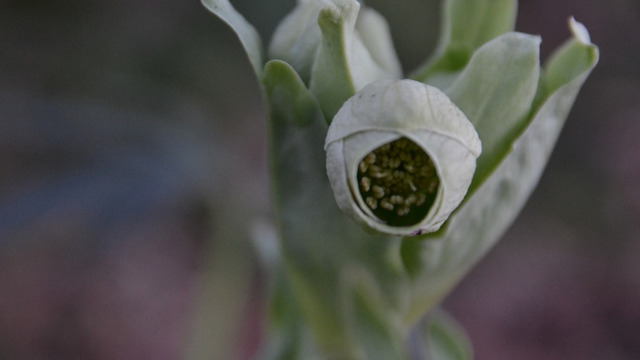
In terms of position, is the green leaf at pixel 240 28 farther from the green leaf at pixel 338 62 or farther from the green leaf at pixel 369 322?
the green leaf at pixel 369 322

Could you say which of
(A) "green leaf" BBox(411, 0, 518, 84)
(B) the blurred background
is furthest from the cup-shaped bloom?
(B) the blurred background

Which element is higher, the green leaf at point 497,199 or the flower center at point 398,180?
the flower center at point 398,180

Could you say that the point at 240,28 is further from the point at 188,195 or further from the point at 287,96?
the point at 188,195

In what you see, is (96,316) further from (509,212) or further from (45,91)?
(509,212)

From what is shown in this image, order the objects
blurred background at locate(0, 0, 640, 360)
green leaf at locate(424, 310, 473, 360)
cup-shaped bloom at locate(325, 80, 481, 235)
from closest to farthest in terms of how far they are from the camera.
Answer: cup-shaped bloom at locate(325, 80, 481, 235) → green leaf at locate(424, 310, 473, 360) → blurred background at locate(0, 0, 640, 360)

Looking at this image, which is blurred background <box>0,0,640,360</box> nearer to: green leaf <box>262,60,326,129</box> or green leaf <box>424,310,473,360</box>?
green leaf <box>424,310,473,360</box>

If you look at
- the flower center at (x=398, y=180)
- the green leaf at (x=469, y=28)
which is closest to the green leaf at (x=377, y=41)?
the green leaf at (x=469, y=28)

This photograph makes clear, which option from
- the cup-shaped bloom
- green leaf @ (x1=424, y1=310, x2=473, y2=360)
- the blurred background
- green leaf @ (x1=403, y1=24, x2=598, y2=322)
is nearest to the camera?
the cup-shaped bloom
